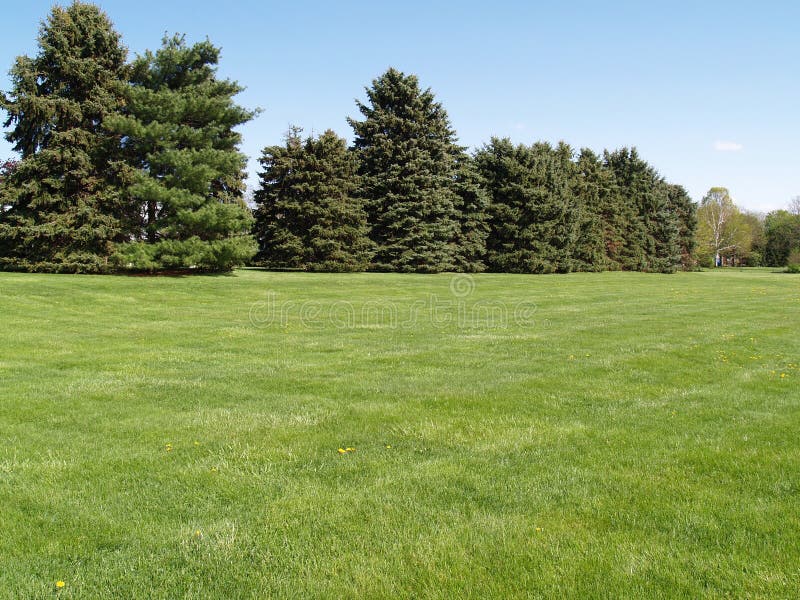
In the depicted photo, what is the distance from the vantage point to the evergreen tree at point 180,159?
24.6 m

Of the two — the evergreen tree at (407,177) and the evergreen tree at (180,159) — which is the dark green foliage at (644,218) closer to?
the evergreen tree at (407,177)

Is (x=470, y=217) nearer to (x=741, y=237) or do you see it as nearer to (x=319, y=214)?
(x=319, y=214)

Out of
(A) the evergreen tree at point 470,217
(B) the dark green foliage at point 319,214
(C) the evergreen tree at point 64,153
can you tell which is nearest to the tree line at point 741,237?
(A) the evergreen tree at point 470,217

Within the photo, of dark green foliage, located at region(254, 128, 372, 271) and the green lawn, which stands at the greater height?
dark green foliage, located at region(254, 128, 372, 271)

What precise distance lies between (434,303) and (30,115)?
2034 cm

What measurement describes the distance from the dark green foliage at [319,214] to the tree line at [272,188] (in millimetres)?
110

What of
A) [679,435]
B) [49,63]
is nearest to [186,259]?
[49,63]

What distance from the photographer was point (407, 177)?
126 ft

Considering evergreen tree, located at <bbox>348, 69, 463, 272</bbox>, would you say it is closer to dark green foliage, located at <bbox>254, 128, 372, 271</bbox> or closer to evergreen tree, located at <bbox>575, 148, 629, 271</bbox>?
dark green foliage, located at <bbox>254, 128, 372, 271</bbox>

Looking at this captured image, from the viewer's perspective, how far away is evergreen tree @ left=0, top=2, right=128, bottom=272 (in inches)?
939

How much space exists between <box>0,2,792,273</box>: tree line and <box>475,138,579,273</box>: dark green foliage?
0.46 feet

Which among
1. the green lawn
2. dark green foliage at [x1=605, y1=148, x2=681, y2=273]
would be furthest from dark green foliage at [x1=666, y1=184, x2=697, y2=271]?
the green lawn

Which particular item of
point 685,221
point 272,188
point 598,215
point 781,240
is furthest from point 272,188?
point 781,240

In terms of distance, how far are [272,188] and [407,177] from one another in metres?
9.97
